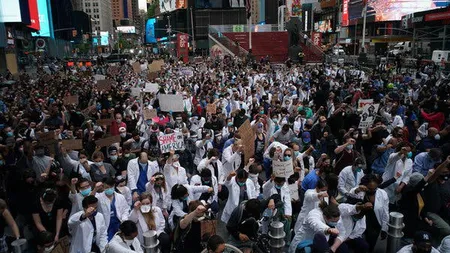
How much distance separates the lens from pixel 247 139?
26.9 ft

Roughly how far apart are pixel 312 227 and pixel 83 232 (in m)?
2.78

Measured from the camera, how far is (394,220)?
17.6 ft

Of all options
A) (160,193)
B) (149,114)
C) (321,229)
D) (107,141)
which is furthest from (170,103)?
(321,229)

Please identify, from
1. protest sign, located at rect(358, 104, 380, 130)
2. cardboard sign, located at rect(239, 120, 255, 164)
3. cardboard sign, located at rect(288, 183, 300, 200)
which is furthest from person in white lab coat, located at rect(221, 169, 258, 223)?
protest sign, located at rect(358, 104, 380, 130)

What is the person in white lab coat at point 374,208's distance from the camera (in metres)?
5.20

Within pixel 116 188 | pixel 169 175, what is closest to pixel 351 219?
pixel 169 175

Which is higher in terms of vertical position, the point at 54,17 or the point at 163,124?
the point at 54,17

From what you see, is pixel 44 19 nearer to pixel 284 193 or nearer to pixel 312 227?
pixel 284 193

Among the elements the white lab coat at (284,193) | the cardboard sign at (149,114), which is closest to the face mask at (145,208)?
the white lab coat at (284,193)

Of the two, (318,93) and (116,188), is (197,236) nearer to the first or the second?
(116,188)

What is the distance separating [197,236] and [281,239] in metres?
1.03

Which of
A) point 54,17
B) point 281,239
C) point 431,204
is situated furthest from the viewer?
point 54,17

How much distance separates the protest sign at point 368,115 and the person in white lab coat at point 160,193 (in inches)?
203

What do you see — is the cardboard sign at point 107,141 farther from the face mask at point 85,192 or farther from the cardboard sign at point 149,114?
the face mask at point 85,192
